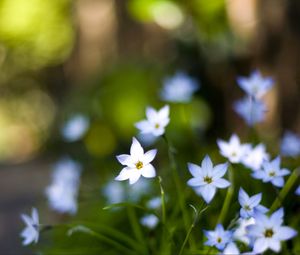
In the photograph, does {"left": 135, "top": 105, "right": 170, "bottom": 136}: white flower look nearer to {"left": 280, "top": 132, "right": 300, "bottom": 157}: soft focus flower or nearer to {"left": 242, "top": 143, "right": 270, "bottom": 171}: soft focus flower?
{"left": 242, "top": 143, "right": 270, "bottom": 171}: soft focus flower

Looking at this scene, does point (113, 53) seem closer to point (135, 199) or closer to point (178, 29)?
point (178, 29)

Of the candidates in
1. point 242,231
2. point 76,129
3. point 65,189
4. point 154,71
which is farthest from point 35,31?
point 242,231

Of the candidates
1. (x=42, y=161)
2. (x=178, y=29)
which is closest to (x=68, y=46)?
(x=42, y=161)

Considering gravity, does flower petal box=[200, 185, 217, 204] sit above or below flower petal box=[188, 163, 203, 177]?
below

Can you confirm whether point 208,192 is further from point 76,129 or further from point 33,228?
point 76,129

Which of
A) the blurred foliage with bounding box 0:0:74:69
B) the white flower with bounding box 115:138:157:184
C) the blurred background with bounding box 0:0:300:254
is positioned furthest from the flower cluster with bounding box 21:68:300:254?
the blurred foliage with bounding box 0:0:74:69

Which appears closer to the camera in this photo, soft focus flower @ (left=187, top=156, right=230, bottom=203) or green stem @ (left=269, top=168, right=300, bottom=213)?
soft focus flower @ (left=187, top=156, right=230, bottom=203)

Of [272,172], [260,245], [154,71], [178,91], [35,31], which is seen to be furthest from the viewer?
[35,31]
